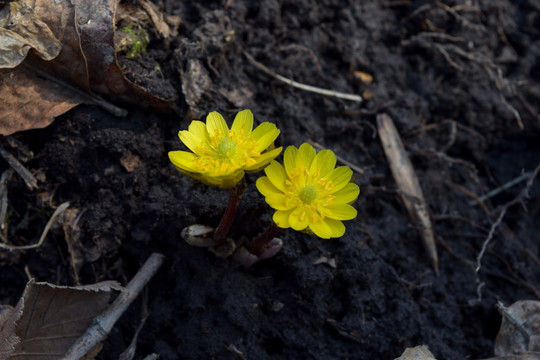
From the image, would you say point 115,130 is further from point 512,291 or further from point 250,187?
point 512,291

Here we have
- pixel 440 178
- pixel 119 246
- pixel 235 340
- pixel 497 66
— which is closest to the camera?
pixel 235 340

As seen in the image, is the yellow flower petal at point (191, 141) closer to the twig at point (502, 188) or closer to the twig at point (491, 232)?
the twig at point (491, 232)

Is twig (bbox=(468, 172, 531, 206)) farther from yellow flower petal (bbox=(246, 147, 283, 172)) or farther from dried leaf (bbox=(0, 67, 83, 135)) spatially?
dried leaf (bbox=(0, 67, 83, 135))

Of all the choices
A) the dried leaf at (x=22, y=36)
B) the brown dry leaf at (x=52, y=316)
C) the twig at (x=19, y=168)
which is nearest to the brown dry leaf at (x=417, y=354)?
the brown dry leaf at (x=52, y=316)

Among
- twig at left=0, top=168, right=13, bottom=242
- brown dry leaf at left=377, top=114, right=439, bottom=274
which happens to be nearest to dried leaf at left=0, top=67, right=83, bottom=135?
twig at left=0, top=168, right=13, bottom=242

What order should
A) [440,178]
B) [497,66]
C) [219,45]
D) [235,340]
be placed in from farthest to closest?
[497,66] → [440,178] → [219,45] → [235,340]

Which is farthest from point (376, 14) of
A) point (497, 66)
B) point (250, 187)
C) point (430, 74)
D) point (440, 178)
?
point (250, 187)
